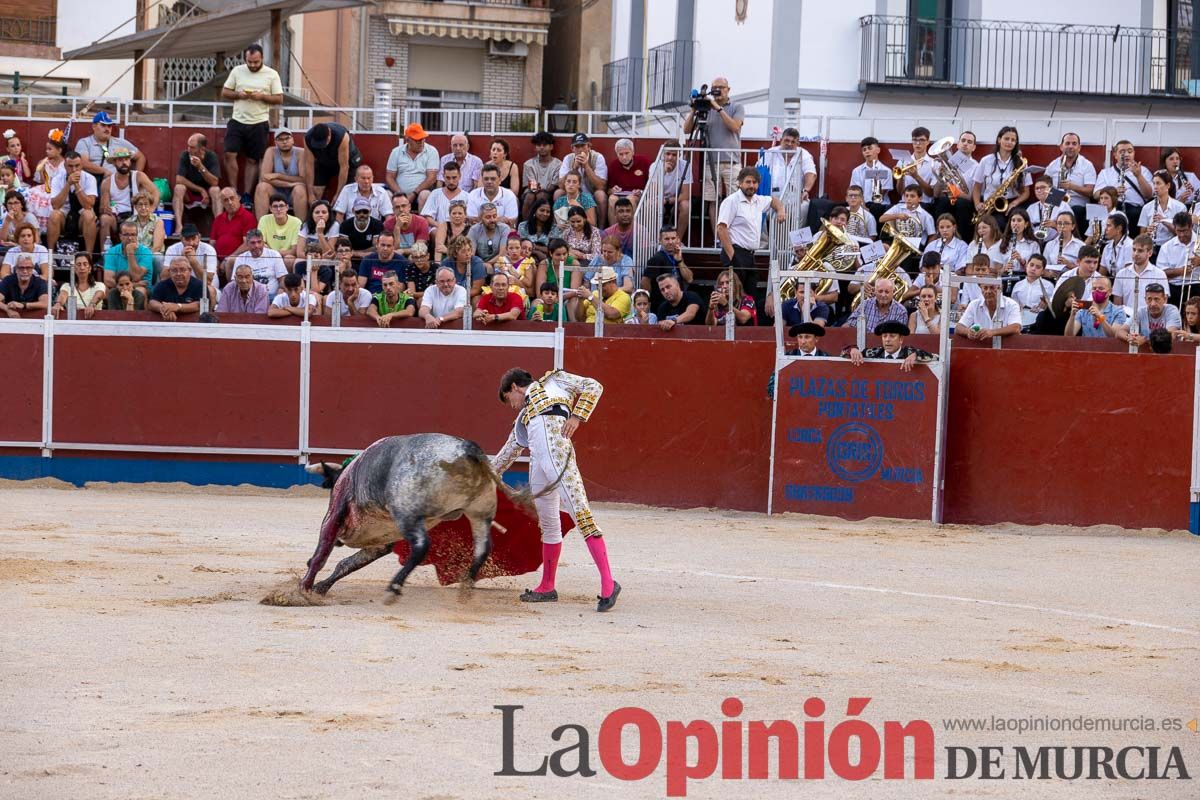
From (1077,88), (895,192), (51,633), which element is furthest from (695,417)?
(1077,88)

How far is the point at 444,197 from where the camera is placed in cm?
1512

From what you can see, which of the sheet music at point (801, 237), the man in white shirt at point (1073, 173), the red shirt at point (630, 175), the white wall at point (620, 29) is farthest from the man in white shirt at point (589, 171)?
the white wall at point (620, 29)

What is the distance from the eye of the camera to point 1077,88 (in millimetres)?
20562

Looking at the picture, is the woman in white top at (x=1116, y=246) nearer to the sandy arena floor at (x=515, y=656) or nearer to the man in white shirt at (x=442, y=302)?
the sandy arena floor at (x=515, y=656)

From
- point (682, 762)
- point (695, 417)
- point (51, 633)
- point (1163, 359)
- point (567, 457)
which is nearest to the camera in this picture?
point (682, 762)

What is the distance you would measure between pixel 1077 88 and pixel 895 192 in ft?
21.7

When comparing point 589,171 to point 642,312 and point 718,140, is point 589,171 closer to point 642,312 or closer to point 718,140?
point 718,140

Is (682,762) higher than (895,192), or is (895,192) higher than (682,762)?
(895,192)

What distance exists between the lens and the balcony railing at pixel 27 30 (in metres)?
26.5

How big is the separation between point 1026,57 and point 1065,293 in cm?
834

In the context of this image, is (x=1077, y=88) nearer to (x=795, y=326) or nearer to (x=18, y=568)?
(x=795, y=326)

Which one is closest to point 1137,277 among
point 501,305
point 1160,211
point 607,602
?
point 1160,211

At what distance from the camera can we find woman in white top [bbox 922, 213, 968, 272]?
1382cm

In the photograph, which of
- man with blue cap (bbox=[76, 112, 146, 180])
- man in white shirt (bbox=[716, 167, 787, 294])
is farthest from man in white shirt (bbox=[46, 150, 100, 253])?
man in white shirt (bbox=[716, 167, 787, 294])
